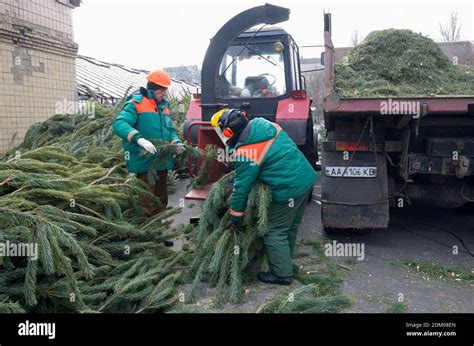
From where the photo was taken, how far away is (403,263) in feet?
14.1

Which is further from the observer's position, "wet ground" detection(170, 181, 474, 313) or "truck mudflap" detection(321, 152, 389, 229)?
"truck mudflap" detection(321, 152, 389, 229)

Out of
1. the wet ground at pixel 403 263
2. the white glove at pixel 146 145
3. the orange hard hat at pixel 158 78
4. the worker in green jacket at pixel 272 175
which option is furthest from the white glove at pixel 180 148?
the wet ground at pixel 403 263

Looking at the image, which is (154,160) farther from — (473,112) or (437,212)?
(437,212)

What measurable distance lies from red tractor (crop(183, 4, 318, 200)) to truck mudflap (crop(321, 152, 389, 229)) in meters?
0.79

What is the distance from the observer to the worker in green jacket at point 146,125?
4.40 meters

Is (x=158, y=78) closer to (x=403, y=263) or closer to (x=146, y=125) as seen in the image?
(x=146, y=125)


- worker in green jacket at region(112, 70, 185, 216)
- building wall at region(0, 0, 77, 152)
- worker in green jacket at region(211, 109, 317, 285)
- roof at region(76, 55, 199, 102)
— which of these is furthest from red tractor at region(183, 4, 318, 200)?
roof at region(76, 55, 199, 102)

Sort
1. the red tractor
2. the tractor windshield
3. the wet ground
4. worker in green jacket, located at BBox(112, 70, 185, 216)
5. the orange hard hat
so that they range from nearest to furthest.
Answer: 1. the wet ground
2. worker in green jacket, located at BBox(112, 70, 185, 216)
3. the orange hard hat
4. the red tractor
5. the tractor windshield

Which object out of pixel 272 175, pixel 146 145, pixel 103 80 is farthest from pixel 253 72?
pixel 103 80

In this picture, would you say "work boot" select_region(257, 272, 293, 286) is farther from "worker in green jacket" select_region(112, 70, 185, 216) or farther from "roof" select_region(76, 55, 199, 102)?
"roof" select_region(76, 55, 199, 102)

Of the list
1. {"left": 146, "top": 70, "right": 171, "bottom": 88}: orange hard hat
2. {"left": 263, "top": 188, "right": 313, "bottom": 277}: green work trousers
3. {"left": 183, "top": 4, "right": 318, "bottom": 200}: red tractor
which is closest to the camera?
{"left": 263, "top": 188, "right": 313, "bottom": 277}: green work trousers

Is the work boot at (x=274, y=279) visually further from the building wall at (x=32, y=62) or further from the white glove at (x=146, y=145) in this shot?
the building wall at (x=32, y=62)

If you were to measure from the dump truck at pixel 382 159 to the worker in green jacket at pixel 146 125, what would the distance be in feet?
5.42

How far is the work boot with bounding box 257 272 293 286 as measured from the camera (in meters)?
3.74
